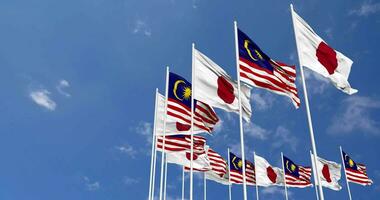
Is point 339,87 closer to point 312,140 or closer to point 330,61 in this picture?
point 330,61

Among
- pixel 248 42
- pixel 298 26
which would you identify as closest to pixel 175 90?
pixel 248 42

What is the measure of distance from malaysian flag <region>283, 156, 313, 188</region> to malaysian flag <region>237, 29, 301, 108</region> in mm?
19858

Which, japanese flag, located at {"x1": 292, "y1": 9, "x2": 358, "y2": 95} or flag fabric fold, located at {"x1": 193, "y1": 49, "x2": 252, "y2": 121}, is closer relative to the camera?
japanese flag, located at {"x1": 292, "y1": 9, "x2": 358, "y2": 95}

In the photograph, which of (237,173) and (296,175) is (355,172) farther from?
(237,173)

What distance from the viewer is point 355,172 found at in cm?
3475

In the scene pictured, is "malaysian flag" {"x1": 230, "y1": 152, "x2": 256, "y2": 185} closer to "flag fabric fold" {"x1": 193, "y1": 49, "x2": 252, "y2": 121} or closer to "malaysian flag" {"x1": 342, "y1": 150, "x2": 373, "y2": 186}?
"malaysian flag" {"x1": 342, "y1": 150, "x2": 373, "y2": 186}

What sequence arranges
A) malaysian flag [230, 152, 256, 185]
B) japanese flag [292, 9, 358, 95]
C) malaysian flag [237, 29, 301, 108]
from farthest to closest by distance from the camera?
malaysian flag [230, 152, 256, 185]
malaysian flag [237, 29, 301, 108]
japanese flag [292, 9, 358, 95]

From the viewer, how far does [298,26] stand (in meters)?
14.8

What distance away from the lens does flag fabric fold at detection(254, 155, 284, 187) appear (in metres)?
32.8

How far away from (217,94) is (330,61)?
478 cm

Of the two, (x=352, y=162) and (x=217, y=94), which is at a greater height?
(x=352, y=162)

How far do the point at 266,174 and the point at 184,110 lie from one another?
1688 cm

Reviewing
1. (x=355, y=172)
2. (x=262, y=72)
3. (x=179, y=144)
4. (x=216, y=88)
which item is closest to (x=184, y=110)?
(x=179, y=144)

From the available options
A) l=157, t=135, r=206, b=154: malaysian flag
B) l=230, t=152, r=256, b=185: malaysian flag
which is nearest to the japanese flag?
l=157, t=135, r=206, b=154: malaysian flag
